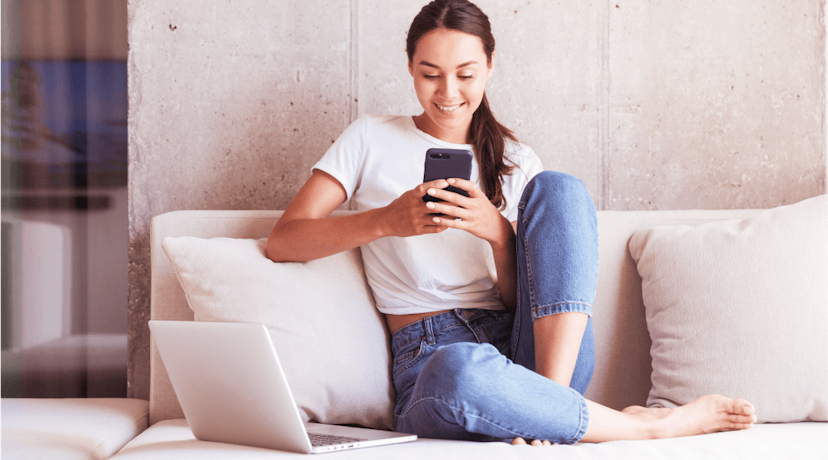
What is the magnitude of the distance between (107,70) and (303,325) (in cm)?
114

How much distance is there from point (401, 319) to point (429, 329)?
0.10 m

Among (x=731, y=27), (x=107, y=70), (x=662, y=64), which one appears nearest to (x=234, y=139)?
(x=107, y=70)

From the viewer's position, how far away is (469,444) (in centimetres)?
95

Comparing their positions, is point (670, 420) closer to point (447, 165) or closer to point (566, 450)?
point (566, 450)

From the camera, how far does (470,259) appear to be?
4.44ft

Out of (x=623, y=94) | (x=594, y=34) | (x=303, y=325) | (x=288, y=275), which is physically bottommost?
(x=303, y=325)

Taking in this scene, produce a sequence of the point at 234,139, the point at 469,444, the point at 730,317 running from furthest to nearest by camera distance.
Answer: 1. the point at 234,139
2. the point at 730,317
3. the point at 469,444

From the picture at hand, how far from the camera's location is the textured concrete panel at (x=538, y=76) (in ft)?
5.86

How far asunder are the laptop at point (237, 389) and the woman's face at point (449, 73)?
77 centimetres

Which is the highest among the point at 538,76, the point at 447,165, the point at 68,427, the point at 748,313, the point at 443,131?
the point at 538,76

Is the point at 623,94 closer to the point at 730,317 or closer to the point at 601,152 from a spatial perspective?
the point at 601,152

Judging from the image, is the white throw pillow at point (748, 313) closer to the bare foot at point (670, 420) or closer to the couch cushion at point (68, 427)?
the bare foot at point (670, 420)

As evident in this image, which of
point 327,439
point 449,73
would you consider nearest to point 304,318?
point 327,439

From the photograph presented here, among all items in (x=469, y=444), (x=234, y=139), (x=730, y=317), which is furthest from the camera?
(x=234, y=139)
